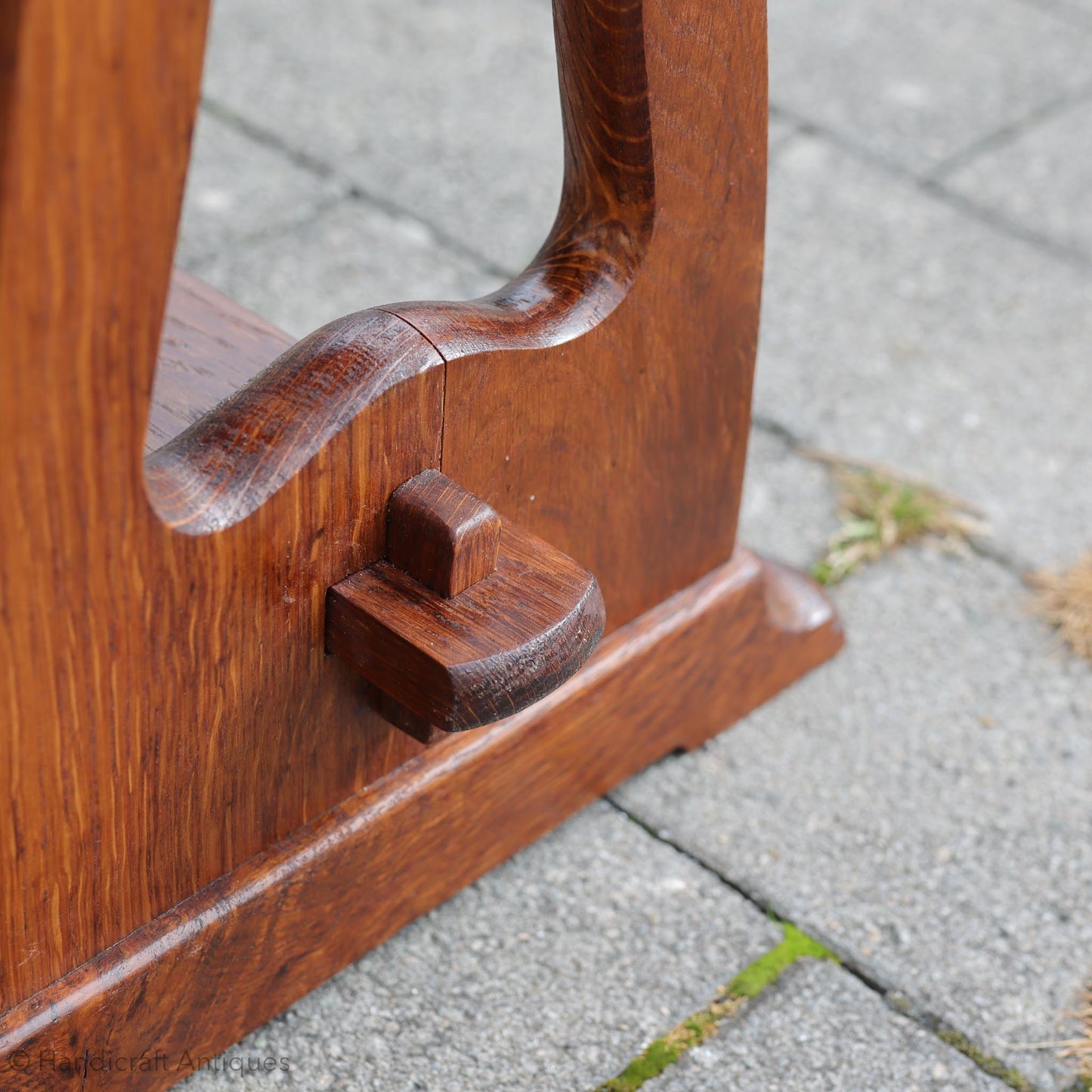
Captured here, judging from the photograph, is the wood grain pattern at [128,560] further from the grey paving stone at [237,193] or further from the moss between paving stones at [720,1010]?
the grey paving stone at [237,193]

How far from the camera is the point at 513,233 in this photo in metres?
1.62

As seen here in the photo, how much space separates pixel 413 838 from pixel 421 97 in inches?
46.3

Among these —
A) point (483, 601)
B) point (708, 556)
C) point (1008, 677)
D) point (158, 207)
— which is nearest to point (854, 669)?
point (1008, 677)

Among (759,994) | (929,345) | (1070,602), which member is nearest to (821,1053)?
(759,994)

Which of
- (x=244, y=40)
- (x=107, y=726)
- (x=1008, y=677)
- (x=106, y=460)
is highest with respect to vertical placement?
(x=106, y=460)

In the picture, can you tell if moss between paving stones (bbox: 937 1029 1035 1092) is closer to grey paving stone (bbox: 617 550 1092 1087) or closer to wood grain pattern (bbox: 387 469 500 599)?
grey paving stone (bbox: 617 550 1092 1087)

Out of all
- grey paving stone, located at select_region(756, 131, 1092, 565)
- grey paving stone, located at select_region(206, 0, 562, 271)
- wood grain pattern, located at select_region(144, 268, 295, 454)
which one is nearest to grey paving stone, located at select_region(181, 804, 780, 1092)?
wood grain pattern, located at select_region(144, 268, 295, 454)

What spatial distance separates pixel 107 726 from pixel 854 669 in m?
0.66

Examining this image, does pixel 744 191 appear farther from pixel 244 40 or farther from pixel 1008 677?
pixel 244 40

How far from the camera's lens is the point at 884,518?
1.29m

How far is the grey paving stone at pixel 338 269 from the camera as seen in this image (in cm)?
147

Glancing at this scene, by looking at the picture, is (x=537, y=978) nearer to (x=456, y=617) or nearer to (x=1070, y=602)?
(x=456, y=617)

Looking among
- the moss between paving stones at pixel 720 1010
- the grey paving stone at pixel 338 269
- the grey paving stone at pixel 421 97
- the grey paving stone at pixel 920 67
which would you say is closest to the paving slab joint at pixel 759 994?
the moss between paving stones at pixel 720 1010

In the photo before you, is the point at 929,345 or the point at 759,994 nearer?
the point at 759,994
